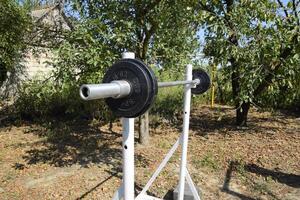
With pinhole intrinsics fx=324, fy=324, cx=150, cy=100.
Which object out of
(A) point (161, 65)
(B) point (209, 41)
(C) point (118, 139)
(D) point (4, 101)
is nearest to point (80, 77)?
(A) point (161, 65)

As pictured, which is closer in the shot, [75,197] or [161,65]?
[75,197]

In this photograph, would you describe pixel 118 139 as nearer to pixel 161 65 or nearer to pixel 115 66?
pixel 161 65

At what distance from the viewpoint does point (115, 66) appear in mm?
1575

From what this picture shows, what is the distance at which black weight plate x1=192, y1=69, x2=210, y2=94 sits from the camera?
3523 millimetres

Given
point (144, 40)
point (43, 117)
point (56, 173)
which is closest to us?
point (56, 173)

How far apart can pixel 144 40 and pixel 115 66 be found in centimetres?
400

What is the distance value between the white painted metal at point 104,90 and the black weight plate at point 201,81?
214cm

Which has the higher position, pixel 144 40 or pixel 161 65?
pixel 144 40

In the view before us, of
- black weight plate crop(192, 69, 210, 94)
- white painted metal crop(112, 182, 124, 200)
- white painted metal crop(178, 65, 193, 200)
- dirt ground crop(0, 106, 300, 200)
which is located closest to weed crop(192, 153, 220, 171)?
dirt ground crop(0, 106, 300, 200)

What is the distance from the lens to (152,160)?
5.43 m

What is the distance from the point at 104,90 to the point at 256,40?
17.1 feet

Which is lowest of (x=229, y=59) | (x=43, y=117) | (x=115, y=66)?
(x=43, y=117)

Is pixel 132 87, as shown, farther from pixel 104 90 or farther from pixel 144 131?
pixel 144 131

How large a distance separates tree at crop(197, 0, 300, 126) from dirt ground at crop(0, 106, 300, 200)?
1.18 m
